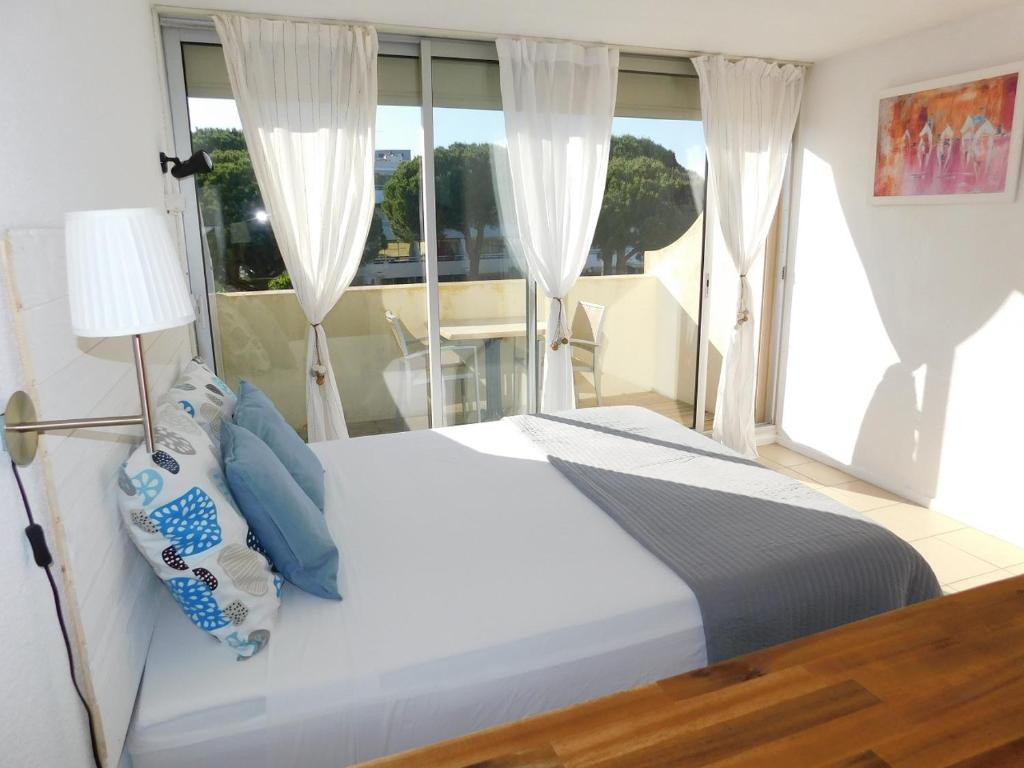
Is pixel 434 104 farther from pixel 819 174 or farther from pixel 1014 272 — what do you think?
pixel 1014 272

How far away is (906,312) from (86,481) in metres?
3.82

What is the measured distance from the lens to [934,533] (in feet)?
10.9

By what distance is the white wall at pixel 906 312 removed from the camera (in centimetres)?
314

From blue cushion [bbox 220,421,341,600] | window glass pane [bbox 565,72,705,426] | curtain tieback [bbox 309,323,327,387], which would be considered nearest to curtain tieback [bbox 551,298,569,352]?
window glass pane [bbox 565,72,705,426]

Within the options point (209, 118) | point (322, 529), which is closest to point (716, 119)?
point (209, 118)

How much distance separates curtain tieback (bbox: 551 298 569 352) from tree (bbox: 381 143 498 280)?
556 mm

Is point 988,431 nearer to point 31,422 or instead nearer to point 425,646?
point 425,646

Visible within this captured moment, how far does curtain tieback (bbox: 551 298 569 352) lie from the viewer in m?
3.87

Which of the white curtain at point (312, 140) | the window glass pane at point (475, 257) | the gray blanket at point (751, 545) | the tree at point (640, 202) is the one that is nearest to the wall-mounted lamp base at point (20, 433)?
the gray blanket at point (751, 545)

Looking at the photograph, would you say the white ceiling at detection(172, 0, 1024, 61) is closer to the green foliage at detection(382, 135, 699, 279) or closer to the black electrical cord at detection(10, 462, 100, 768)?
the green foliage at detection(382, 135, 699, 279)

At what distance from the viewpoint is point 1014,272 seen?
3.05 metres

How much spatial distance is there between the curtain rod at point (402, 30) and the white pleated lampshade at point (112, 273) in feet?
8.82

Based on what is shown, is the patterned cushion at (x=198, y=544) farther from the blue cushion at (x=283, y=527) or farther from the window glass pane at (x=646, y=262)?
the window glass pane at (x=646, y=262)

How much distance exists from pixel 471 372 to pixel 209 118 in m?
1.91
